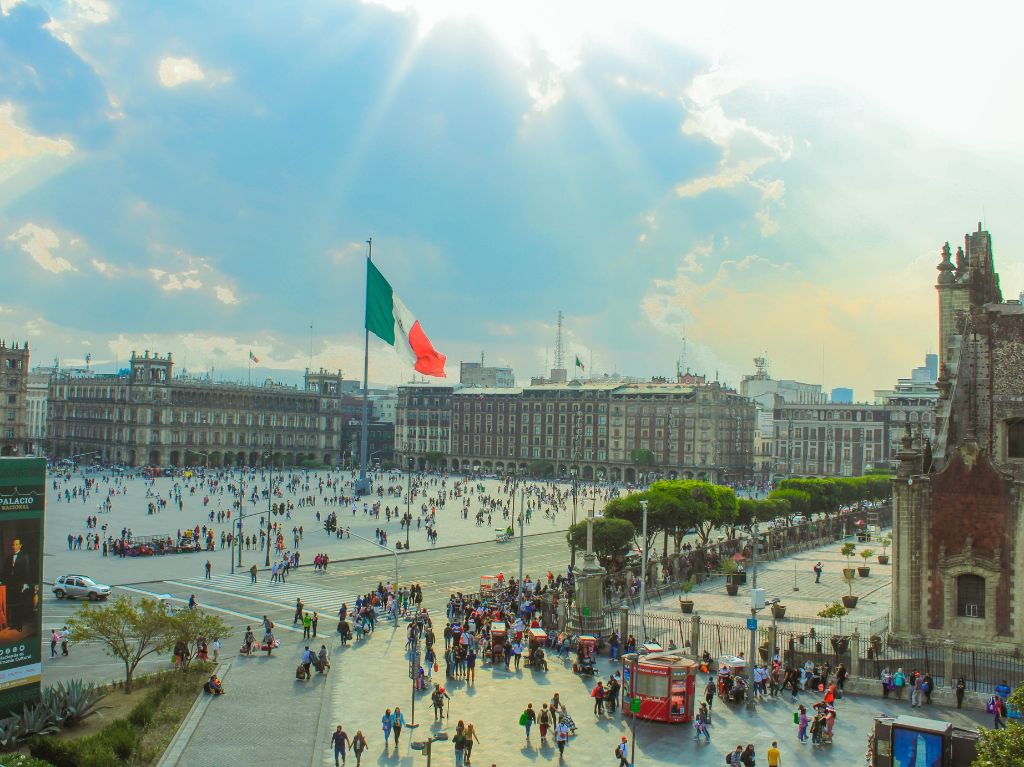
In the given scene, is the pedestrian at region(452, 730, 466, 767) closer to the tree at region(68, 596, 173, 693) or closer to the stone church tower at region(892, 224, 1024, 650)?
the tree at region(68, 596, 173, 693)

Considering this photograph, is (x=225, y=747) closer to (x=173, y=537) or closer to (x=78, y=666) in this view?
(x=78, y=666)

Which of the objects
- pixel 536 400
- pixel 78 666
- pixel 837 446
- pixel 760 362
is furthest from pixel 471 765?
pixel 760 362

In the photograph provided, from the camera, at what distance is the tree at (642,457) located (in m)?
129

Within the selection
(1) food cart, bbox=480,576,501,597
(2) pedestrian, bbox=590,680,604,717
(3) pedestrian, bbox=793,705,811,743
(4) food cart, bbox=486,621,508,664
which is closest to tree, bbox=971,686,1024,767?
(3) pedestrian, bbox=793,705,811,743

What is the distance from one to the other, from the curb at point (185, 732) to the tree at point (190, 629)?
4.42 ft

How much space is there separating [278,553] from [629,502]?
19.4m

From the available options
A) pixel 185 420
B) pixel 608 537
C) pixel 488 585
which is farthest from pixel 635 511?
pixel 185 420

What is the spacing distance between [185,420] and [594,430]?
62.1 m

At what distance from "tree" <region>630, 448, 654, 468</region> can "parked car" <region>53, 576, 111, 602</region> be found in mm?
97025

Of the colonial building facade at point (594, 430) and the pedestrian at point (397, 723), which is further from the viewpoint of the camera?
the colonial building facade at point (594, 430)

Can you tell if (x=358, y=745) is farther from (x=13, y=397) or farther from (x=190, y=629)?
(x=13, y=397)

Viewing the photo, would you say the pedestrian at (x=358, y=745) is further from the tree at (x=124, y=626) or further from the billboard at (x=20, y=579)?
the billboard at (x=20, y=579)

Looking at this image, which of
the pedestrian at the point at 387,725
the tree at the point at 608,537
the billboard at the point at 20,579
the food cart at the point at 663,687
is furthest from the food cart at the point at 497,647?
the tree at the point at 608,537

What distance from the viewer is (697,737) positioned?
22328mm
